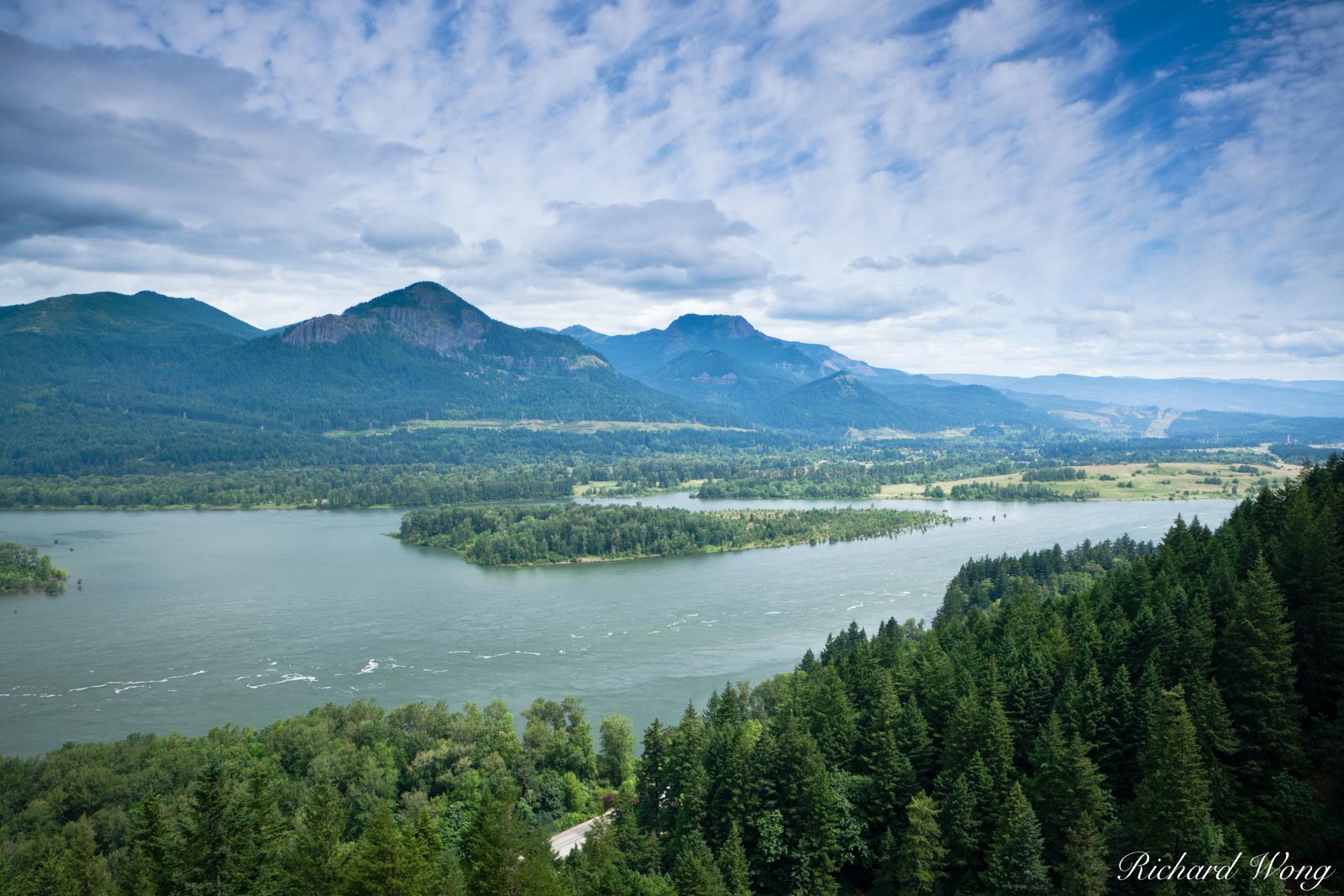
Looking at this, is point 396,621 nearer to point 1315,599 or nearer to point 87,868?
point 87,868

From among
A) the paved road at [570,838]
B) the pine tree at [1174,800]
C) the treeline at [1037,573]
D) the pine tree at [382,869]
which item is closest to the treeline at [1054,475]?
the treeline at [1037,573]

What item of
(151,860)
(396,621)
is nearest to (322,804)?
(151,860)

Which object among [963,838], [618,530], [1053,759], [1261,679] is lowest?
[618,530]

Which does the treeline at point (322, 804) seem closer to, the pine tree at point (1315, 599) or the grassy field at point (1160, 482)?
the pine tree at point (1315, 599)

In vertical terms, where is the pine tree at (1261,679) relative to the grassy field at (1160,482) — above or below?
above

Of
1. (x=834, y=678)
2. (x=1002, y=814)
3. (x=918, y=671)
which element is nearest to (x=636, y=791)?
(x=834, y=678)

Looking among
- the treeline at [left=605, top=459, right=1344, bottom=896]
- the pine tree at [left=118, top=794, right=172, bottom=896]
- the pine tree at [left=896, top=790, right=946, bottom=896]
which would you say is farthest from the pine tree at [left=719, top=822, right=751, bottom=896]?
the pine tree at [left=118, top=794, right=172, bottom=896]
